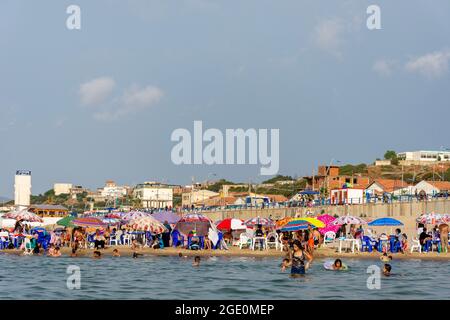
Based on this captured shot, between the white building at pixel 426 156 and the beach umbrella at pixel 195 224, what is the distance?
119710mm

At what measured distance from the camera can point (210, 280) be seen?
831 inches

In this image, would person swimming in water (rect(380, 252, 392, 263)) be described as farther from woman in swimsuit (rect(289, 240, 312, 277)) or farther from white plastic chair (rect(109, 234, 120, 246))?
white plastic chair (rect(109, 234, 120, 246))

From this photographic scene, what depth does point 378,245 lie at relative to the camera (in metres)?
30.5

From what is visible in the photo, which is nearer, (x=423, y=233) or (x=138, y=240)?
(x=423, y=233)

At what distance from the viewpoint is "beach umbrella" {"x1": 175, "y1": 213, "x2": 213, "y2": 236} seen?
31922 millimetres

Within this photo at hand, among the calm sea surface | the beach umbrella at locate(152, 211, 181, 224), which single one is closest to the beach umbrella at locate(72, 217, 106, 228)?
the beach umbrella at locate(152, 211, 181, 224)

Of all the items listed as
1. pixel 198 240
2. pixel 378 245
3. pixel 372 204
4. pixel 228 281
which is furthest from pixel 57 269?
pixel 372 204

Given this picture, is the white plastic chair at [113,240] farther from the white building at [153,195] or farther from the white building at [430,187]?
the white building at [153,195]

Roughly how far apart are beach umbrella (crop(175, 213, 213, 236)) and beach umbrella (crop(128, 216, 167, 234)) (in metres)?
1.01

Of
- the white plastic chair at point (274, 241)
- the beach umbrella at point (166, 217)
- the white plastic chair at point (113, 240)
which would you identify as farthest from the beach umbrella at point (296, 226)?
the white plastic chair at point (113, 240)
